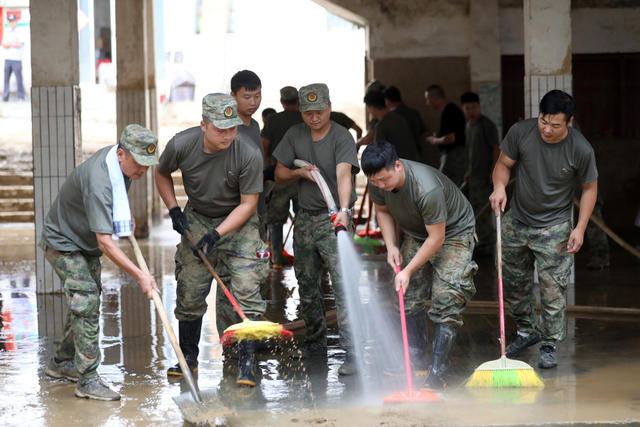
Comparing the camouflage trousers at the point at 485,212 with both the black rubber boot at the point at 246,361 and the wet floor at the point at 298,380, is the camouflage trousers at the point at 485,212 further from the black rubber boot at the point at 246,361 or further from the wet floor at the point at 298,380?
the black rubber boot at the point at 246,361

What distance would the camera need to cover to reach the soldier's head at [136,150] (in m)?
5.55

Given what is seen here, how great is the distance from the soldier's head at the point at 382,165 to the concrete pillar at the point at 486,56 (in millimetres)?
8347

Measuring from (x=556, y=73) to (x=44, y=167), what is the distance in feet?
16.7

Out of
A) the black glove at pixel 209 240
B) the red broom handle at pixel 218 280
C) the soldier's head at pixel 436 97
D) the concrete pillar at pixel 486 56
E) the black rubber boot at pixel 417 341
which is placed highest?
the concrete pillar at pixel 486 56

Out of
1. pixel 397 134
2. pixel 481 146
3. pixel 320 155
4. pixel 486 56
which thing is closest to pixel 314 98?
pixel 320 155

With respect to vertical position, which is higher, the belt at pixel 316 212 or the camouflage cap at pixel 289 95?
the camouflage cap at pixel 289 95

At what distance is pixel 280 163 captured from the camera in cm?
698

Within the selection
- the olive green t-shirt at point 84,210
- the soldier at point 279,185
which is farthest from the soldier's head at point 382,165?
the soldier at point 279,185

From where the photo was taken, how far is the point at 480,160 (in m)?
11.3

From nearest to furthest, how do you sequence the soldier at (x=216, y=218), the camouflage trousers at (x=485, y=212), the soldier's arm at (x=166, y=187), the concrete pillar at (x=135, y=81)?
the soldier at (x=216, y=218) → the soldier's arm at (x=166, y=187) → the camouflage trousers at (x=485, y=212) → the concrete pillar at (x=135, y=81)

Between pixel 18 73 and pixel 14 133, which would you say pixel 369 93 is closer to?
pixel 14 133

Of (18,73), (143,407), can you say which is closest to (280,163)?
(143,407)

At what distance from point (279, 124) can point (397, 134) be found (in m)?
1.80

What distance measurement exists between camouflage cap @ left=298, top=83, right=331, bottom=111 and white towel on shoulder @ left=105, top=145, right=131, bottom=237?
158 cm
